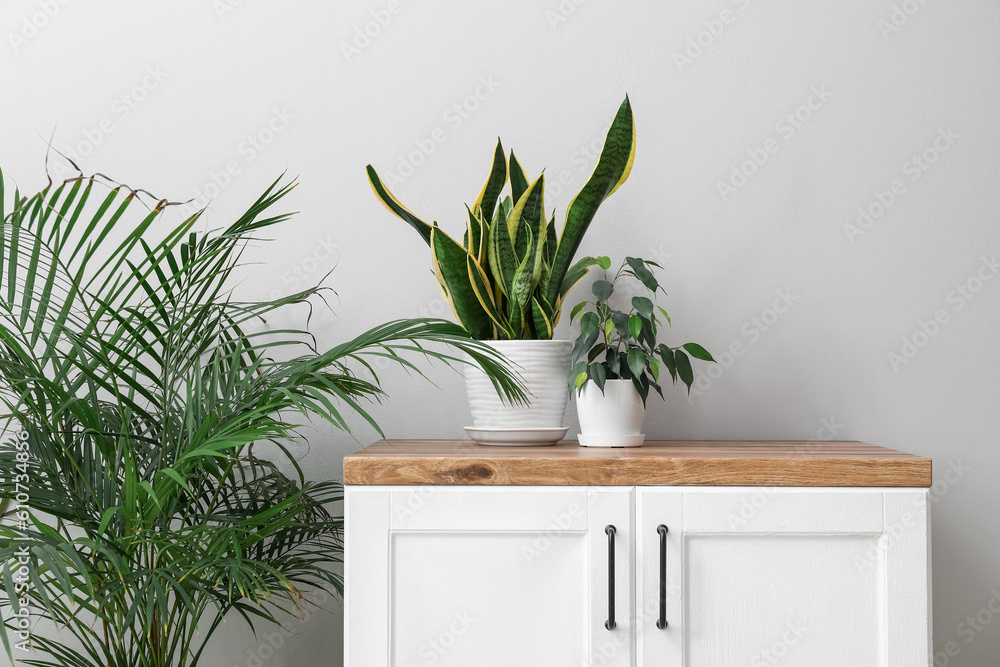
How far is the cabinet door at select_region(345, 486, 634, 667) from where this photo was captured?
1.17 meters

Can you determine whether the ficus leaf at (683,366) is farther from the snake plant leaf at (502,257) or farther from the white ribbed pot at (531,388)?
the snake plant leaf at (502,257)

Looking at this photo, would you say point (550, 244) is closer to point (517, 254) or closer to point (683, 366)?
Answer: point (517, 254)

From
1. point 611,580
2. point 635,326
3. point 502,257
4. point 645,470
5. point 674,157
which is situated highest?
point 674,157

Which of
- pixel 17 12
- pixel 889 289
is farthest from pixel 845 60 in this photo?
pixel 17 12

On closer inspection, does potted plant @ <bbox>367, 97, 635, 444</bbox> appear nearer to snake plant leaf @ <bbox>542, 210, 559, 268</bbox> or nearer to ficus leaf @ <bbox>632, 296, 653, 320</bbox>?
snake plant leaf @ <bbox>542, 210, 559, 268</bbox>

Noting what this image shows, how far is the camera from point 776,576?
3.86 ft

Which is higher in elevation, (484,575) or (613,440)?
(613,440)

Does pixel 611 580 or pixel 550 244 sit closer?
pixel 611 580

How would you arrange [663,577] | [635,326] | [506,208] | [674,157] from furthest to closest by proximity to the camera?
[674,157] → [506,208] → [635,326] → [663,577]

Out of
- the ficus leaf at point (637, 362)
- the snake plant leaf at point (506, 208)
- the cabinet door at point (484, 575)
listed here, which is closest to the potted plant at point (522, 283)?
→ the snake plant leaf at point (506, 208)

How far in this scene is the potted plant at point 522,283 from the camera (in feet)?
4.58

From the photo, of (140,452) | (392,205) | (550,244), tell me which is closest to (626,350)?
(550,244)

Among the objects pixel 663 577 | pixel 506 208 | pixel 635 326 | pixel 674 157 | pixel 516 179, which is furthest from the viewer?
pixel 674 157

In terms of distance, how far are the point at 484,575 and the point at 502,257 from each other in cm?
59
